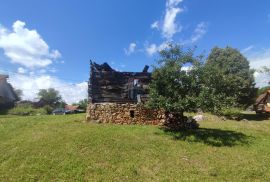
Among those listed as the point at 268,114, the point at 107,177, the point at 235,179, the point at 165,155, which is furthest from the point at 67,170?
the point at 268,114

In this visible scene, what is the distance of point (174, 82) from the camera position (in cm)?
1727

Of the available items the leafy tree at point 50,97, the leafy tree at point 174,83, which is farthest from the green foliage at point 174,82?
the leafy tree at point 50,97

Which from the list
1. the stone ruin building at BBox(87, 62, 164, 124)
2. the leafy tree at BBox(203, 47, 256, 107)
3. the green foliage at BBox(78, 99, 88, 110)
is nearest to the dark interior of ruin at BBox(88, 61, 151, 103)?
the stone ruin building at BBox(87, 62, 164, 124)

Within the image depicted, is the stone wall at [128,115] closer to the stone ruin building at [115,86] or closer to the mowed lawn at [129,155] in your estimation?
the stone ruin building at [115,86]

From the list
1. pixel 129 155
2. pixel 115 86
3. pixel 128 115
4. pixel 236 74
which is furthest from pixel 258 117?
pixel 129 155

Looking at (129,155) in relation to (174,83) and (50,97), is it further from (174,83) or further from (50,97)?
(50,97)

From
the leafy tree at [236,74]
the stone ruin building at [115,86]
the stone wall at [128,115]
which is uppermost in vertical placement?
the leafy tree at [236,74]

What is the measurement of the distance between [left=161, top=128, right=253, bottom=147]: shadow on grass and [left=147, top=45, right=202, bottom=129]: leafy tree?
59.0 inches

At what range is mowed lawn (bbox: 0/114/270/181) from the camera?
1064cm

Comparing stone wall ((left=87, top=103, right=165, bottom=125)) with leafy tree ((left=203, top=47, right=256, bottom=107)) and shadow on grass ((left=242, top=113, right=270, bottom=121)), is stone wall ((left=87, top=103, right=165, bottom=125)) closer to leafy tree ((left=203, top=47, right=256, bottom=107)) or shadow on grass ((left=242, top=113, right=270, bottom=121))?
leafy tree ((left=203, top=47, right=256, bottom=107))

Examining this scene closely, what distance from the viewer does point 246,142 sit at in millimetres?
15500

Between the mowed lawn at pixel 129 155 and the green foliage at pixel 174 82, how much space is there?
1994 millimetres

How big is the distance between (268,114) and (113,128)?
112ft

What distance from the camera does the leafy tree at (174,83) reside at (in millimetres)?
16305
